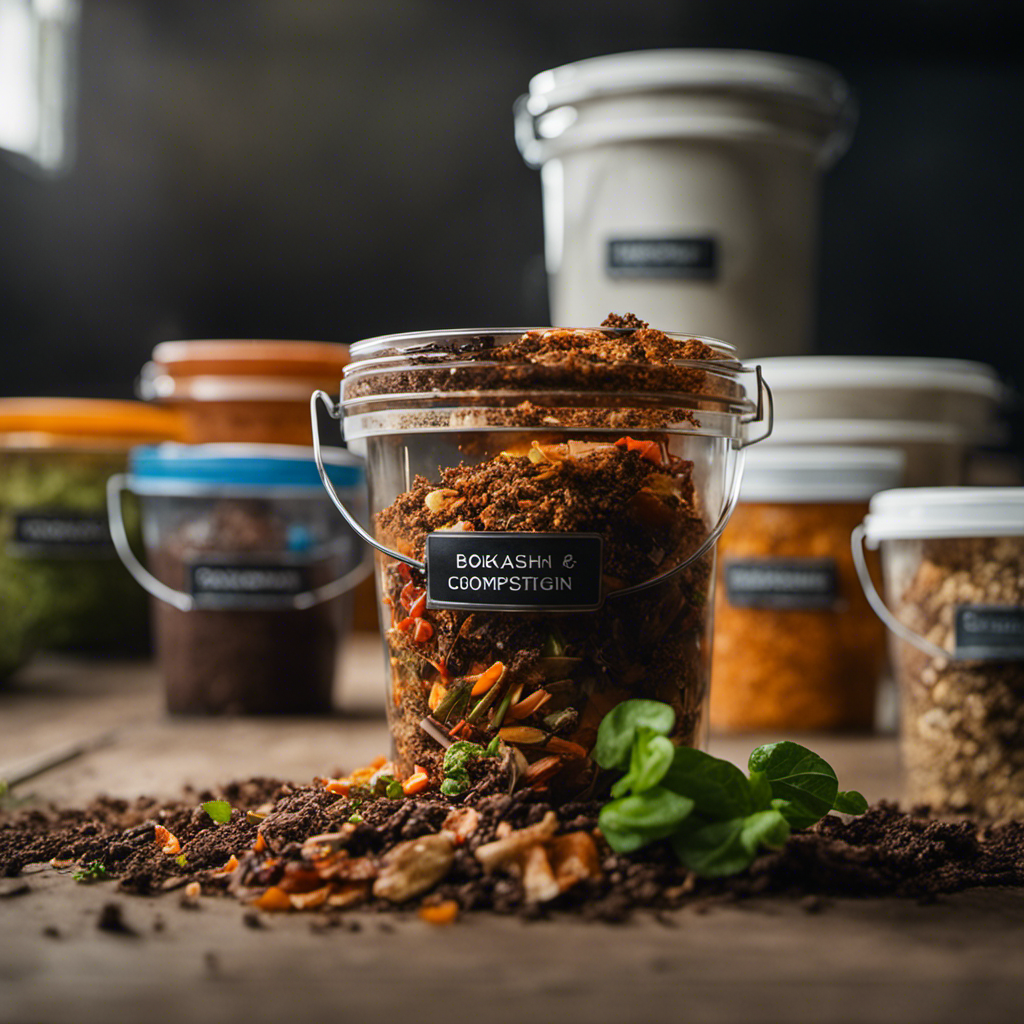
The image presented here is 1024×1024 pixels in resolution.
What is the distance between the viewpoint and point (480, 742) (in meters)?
0.81

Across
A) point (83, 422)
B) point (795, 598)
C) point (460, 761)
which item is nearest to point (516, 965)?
point (460, 761)

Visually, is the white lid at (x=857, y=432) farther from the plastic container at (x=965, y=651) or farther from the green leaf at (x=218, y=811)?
the green leaf at (x=218, y=811)

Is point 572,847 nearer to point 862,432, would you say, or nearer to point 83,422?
point 862,432

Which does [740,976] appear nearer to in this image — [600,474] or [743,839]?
[743,839]

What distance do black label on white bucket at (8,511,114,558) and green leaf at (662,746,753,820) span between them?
1.32 m

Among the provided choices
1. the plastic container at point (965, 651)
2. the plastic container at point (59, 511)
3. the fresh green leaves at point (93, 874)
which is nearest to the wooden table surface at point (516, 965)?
the fresh green leaves at point (93, 874)

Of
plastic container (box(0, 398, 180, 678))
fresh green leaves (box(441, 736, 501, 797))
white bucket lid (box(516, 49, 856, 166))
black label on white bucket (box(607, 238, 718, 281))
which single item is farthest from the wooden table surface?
plastic container (box(0, 398, 180, 678))

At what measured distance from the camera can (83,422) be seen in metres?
1.81

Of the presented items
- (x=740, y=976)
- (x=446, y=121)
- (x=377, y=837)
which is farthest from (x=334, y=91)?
(x=740, y=976)

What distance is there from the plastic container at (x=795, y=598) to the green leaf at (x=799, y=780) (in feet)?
1.83

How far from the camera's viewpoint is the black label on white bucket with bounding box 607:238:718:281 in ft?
4.56

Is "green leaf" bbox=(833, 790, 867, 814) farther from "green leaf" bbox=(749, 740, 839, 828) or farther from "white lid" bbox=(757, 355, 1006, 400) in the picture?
"white lid" bbox=(757, 355, 1006, 400)

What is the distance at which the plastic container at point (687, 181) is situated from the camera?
1369mm

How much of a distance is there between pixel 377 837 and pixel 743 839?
0.22 m
